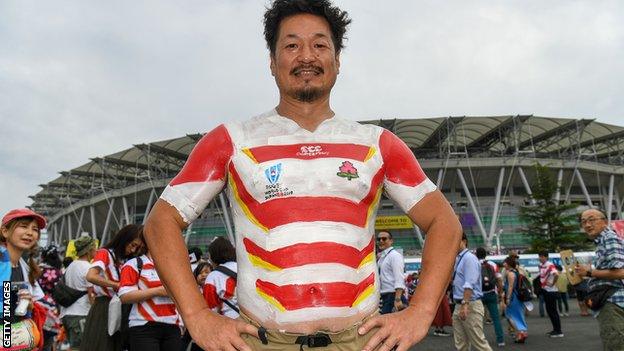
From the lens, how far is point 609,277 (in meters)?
5.02

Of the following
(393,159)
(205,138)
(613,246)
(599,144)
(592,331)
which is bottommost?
(592,331)

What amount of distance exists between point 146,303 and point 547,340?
8212mm

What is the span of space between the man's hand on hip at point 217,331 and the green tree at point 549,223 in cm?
4063

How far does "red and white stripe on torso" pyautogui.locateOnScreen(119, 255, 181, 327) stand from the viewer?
5.11 meters

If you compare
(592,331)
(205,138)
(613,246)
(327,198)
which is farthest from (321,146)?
(592,331)

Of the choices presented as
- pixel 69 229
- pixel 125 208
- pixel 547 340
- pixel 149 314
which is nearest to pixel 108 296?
pixel 149 314

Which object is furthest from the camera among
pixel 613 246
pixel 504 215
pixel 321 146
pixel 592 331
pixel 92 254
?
pixel 504 215

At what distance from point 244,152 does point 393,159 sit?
521 mm

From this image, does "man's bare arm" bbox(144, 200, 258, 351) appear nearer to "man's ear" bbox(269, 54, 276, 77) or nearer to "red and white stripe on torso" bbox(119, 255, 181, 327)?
"man's ear" bbox(269, 54, 276, 77)

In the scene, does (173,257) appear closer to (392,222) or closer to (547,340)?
(547,340)

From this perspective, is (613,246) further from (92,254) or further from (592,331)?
(592,331)

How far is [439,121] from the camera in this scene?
44.3 m

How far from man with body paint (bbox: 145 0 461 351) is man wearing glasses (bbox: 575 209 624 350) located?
13.1 feet

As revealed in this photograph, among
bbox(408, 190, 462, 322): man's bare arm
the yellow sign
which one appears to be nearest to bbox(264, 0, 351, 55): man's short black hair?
bbox(408, 190, 462, 322): man's bare arm
